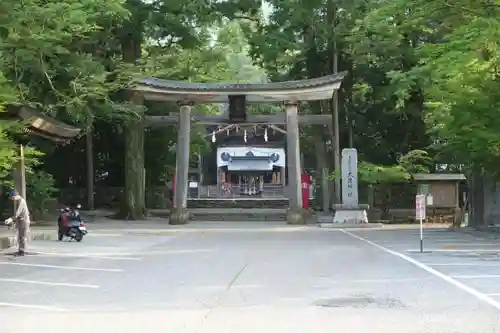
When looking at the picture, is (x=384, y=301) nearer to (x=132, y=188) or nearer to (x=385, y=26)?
(x=385, y=26)

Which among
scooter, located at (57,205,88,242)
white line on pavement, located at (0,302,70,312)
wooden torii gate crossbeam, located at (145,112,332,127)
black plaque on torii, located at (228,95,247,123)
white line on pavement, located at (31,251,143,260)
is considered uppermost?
black plaque on torii, located at (228,95,247,123)

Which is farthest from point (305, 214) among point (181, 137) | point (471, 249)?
point (471, 249)

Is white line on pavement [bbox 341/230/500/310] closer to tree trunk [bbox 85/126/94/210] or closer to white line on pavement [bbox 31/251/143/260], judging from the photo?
white line on pavement [bbox 31/251/143/260]

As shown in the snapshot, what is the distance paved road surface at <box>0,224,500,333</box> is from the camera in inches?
373

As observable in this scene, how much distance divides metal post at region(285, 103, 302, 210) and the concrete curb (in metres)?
12.8

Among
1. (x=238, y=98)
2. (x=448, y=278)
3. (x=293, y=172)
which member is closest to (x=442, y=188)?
(x=293, y=172)

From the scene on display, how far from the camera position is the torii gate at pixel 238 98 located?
115 feet

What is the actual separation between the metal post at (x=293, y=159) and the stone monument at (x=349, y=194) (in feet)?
6.91

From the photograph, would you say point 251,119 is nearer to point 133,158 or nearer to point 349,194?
point 349,194

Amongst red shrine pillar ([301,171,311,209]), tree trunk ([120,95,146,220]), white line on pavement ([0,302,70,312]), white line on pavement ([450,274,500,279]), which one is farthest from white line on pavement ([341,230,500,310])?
tree trunk ([120,95,146,220])

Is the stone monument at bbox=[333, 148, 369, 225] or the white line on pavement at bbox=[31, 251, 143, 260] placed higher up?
the stone monument at bbox=[333, 148, 369, 225]

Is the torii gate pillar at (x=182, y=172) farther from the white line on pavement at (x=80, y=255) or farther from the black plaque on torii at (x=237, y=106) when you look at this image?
the white line on pavement at (x=80, y=255)

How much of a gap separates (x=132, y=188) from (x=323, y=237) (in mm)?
14900

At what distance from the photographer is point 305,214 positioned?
35594mm
